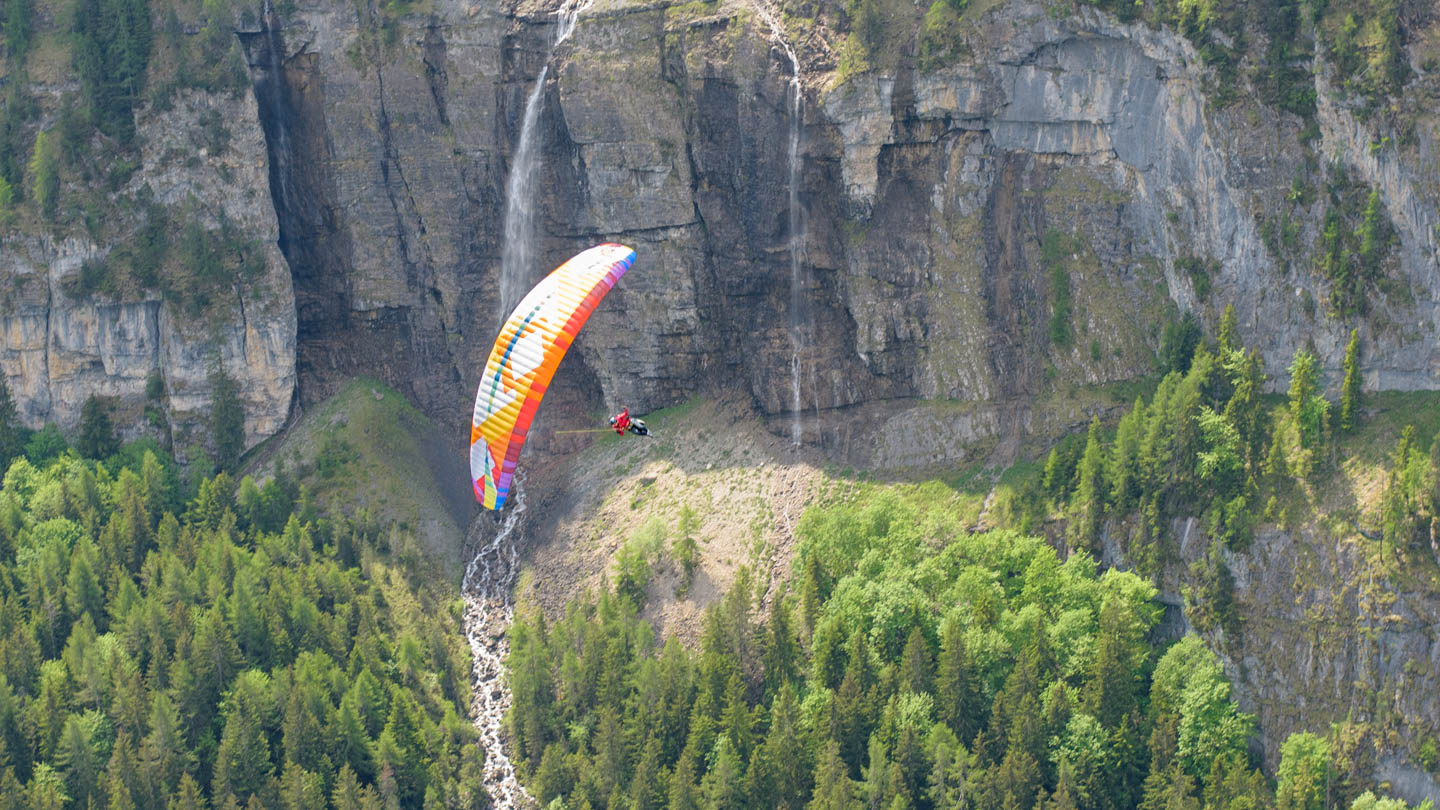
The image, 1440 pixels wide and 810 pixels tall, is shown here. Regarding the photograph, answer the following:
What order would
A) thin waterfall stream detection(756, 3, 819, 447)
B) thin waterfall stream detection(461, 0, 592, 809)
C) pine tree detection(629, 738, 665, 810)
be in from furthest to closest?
thin waterfall stream detection(756, 3, 819, 447), thin waterfall stream detection(461, 0, 592, 809), pine tree detection(629, 738, 665, 810)

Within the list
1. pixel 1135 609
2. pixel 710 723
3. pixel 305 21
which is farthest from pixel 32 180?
pixel 1135 609

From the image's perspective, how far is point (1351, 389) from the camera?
76.9 m

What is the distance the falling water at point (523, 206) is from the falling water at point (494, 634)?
8.24 meters

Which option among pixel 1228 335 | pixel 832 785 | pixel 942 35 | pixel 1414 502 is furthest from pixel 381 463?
pixel 1414 502

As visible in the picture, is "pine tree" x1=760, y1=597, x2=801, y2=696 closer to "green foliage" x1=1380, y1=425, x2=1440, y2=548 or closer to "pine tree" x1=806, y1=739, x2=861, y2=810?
"pine tree" x1=806, y1=739, x2=861, y2=810

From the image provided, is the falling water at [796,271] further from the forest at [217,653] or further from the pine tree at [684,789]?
the pine tree at [684,789]

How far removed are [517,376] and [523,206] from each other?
90.1 ft

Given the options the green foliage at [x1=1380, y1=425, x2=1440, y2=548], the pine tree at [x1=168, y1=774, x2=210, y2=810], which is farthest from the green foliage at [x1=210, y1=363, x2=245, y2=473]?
the green foliage at [x1=1380, y1=425, x2=1440, y2=548]

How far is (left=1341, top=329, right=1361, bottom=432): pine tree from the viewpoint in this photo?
252 feet

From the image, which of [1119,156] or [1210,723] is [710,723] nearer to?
[1210,723]

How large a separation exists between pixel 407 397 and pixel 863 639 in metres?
29.3

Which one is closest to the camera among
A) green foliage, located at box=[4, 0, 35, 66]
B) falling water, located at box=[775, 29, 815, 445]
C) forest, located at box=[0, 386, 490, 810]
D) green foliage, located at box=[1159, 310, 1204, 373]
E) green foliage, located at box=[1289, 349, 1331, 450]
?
green foliage, located at box=[1289, 349, 1331, 450]

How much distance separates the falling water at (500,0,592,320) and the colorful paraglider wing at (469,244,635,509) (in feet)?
81.4

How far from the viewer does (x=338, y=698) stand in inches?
3258
